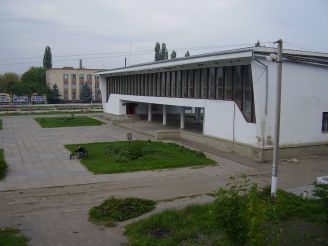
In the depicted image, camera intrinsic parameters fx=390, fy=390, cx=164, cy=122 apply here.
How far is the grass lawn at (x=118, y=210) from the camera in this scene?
11539 mm

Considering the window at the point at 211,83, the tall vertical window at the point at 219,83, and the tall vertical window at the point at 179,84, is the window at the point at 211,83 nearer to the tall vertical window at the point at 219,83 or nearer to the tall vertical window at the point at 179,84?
the tall vertical window at the point at 219,83

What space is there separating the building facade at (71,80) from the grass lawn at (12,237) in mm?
90574

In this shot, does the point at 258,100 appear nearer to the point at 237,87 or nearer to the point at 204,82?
the point at 237,87

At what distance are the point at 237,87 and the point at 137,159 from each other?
25.9 ft

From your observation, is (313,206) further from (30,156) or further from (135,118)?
(135,118)

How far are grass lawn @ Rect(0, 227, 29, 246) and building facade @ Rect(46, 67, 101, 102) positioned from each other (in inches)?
3566

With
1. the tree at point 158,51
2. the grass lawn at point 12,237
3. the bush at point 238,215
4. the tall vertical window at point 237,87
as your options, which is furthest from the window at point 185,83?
the tree at point 158,51

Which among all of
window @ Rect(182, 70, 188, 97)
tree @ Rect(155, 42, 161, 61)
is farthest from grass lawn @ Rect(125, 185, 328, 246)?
tree @ Rect(155, 42, 161, 61)

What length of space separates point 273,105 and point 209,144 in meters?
5.98

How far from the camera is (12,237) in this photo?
32.3 feet

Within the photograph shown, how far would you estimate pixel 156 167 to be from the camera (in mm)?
19438

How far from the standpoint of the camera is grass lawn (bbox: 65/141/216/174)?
19.4 metres

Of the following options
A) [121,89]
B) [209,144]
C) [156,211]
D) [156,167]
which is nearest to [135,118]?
[121,89]

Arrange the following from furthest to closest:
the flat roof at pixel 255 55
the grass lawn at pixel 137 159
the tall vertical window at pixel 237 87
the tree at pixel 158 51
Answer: the tree at pixel 158 51, the tall vertical window at pixel 237 87, the flat roof at pixel 255 55, the grass lawn at pixel 137 159
